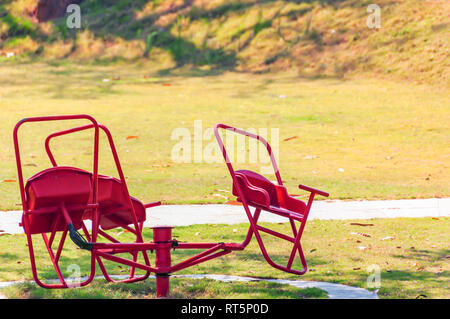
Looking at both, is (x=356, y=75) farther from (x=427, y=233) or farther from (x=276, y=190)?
(x=276, y=190)

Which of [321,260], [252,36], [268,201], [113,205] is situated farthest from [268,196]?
[252,36]

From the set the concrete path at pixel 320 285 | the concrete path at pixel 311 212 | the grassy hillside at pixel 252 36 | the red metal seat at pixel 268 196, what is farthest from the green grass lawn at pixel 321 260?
the grassy hillside at pixel 252 36

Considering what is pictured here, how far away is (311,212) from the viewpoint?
941 centimetres

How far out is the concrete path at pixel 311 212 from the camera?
8.94m

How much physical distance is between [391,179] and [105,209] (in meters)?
6.18

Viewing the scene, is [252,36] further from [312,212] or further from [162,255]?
[162,255]

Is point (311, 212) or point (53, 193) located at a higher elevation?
point (53, 193)

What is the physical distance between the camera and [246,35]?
2314cm

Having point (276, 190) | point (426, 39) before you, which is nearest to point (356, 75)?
point (426, 39)

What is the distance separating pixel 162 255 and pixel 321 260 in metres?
2.08

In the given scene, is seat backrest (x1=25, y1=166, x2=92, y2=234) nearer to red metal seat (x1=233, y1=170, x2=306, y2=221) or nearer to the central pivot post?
the central pivot post

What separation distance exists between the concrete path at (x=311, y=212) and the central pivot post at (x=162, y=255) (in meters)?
2.82

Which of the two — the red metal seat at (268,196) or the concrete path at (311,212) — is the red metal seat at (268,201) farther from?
the concrete path at (311,212)

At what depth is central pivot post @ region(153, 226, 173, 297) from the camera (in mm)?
5680
